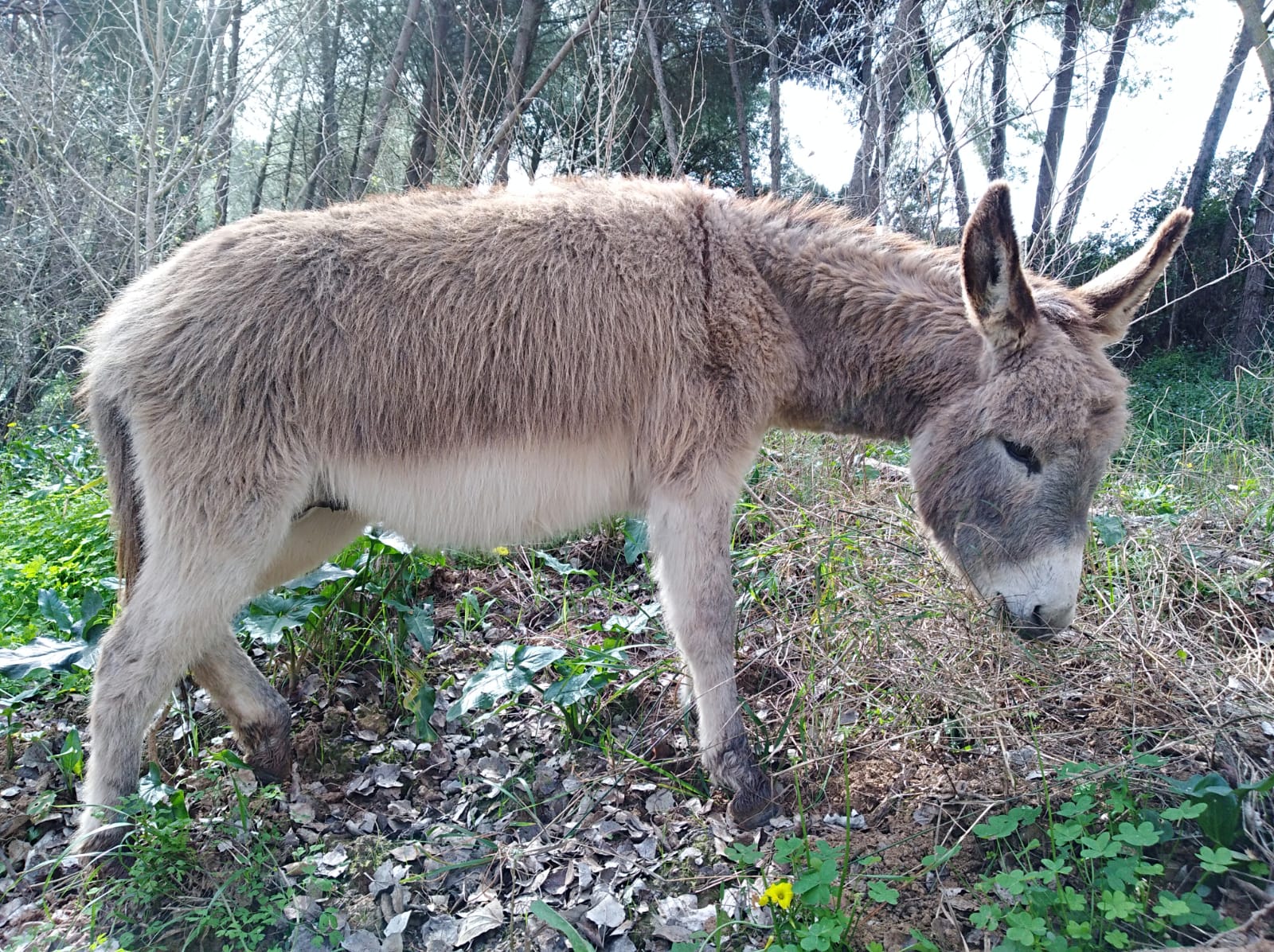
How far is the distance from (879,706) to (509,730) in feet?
5.06

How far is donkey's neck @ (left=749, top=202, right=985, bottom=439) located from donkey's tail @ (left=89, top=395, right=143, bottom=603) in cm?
240

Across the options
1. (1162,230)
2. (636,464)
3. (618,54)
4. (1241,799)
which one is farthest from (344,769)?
(618,54)

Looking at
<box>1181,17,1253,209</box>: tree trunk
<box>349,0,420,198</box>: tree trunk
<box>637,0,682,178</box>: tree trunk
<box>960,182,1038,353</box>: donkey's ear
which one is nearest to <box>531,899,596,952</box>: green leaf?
<box>960,182,1038,353</box>: donkey's ear

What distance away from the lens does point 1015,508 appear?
9.03ft

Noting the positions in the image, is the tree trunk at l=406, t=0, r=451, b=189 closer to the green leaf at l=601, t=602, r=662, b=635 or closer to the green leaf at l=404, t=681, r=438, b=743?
the green leaf at l=601, t=602, r=662, b=635

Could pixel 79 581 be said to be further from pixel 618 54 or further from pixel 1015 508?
pixel 618 54

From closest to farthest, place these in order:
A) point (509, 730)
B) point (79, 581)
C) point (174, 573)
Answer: point (174, 573), point (509, 730), point (79, 581)

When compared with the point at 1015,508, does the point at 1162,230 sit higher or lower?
higher

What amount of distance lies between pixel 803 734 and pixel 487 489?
1.45 m

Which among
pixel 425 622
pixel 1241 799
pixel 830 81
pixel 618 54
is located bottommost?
pixel 425 622

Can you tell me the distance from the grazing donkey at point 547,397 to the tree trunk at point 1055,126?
129 inches

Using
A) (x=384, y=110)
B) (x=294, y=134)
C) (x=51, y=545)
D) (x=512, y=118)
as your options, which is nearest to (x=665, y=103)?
(x=512, y=118)

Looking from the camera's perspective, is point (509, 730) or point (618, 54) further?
point (618, 54)

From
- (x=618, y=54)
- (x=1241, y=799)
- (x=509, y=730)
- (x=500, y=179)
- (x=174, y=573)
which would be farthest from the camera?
(x=618, y=54)
